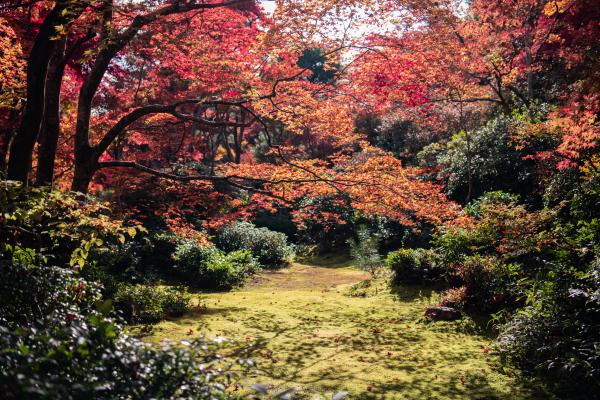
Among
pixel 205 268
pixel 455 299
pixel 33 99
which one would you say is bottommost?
pixel 205 268

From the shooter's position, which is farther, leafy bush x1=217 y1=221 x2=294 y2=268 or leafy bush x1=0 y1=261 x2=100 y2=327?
leafy bush x1=217 y1=221 x2=294 y2=268

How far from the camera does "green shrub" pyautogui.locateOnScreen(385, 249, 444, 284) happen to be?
9.57 metres

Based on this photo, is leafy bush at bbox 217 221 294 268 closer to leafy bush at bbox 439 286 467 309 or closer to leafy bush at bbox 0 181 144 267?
leafy bush at bbox 439 286 467 309

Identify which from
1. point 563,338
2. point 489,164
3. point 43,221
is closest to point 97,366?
point 43,221

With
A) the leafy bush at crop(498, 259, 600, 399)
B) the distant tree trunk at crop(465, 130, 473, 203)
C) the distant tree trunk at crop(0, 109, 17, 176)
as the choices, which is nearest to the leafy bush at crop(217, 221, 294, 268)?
the distant tree trunk at crop(465, 130, 473, 203)

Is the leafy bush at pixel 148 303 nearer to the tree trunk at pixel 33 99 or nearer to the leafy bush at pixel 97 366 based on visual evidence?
the tree trunk at pixel 33 99

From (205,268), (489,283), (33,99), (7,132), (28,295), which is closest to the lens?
(28,295)

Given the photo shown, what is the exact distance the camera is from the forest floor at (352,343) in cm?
475

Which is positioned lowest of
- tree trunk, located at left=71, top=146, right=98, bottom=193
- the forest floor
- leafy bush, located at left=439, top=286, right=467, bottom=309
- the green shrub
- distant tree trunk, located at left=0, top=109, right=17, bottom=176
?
the forest floor

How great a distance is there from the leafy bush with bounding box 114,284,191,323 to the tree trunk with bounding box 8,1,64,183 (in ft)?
8.20

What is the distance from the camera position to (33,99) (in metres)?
5.65

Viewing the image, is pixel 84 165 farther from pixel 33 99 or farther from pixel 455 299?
pixel 455 299

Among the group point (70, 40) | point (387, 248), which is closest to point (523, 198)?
point (387, 248)

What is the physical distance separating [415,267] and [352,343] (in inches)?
153
